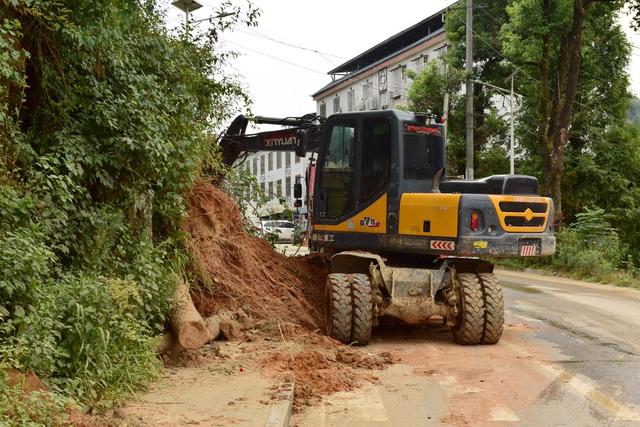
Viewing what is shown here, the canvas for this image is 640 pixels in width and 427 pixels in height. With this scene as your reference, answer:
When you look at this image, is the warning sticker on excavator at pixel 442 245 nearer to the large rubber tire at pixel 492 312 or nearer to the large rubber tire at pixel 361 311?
the large rubber tire at pixel 492 312

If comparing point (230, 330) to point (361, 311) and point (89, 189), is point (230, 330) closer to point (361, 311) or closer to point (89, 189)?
point (361, 311)

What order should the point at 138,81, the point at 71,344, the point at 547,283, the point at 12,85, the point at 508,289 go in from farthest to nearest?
the point at 547,283 < the point at 508,289 < the point at 138,81 < the point at 12,85 < the point at 71,344

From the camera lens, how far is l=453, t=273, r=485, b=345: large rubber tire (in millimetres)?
9727

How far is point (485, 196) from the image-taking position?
391 inches

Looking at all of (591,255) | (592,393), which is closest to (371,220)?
(592,393)

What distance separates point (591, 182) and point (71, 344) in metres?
27.7

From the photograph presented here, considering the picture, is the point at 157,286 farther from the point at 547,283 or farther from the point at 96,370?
Result: the point at 547,283

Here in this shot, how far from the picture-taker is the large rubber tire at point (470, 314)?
9.73 meters

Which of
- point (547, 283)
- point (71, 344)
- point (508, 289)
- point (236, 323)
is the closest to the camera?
point (71, 344)

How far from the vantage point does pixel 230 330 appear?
901 cm

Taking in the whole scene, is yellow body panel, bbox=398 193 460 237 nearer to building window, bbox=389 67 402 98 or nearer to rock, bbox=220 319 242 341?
rock, bbox=220 319 242 341

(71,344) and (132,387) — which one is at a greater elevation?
(71,344)

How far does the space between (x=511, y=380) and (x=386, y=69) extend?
4841cm

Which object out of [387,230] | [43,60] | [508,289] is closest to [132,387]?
[43,60]
